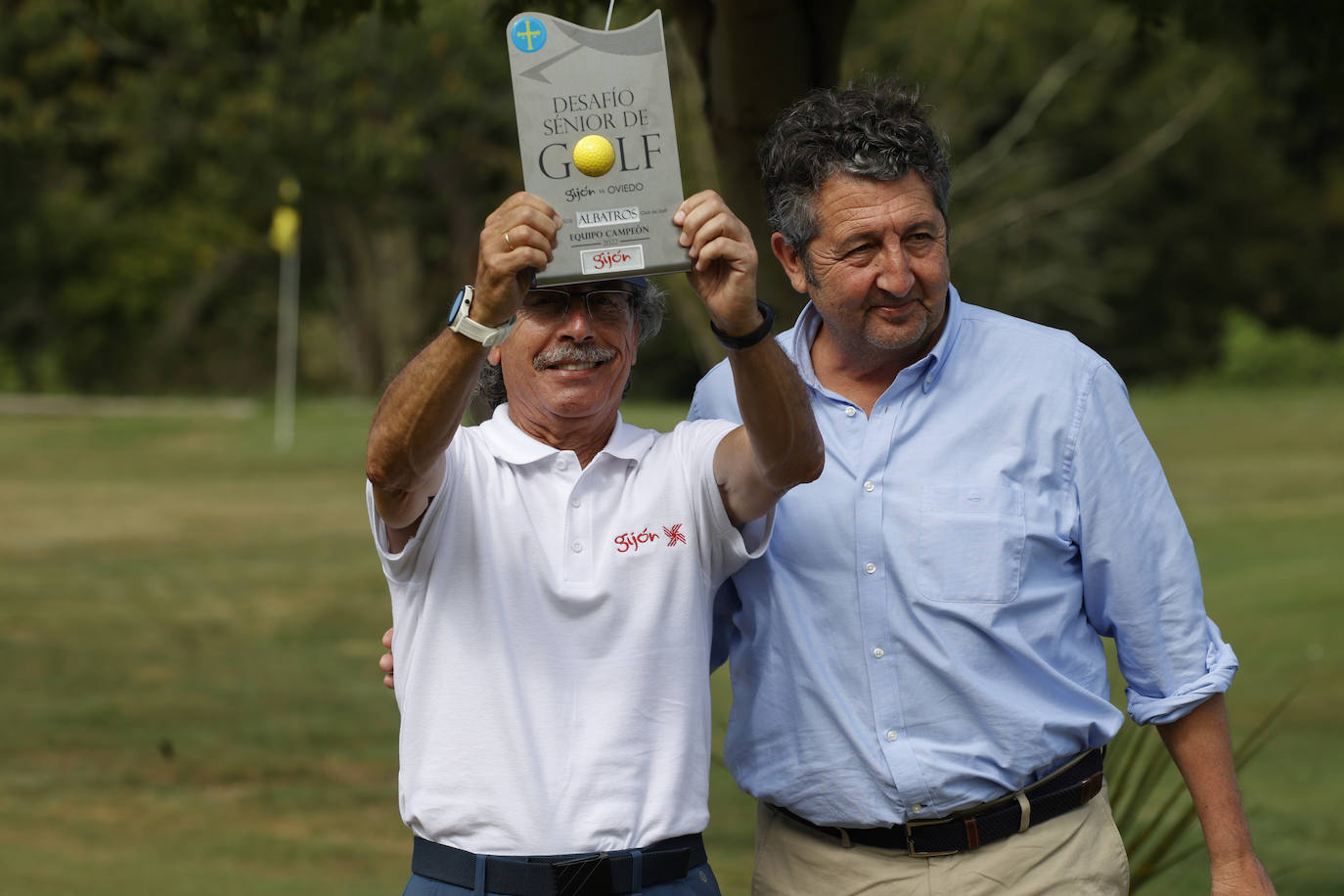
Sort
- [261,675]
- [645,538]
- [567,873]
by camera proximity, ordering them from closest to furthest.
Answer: [567,873] < [645,538] < [261,675]

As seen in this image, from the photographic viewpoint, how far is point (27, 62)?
26.8 m

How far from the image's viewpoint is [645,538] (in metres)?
3.02

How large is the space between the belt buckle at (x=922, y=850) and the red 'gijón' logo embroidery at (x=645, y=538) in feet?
2.16

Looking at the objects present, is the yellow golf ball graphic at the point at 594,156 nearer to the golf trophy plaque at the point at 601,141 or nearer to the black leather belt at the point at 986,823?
the golf trophy plaque at the point at 601,141

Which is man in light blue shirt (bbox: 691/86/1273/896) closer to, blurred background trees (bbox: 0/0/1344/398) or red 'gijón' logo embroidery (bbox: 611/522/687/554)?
red 'gijón' logo embroidery (bbox: 611/522/687/554)

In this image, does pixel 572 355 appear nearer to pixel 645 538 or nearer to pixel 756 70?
pixel 645 538

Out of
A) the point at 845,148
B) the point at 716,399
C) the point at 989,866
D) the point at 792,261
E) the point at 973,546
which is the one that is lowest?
the point at 989,866

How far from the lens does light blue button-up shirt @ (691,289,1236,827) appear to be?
10.2 feet

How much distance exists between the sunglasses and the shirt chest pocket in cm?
65

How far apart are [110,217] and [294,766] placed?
32567mm

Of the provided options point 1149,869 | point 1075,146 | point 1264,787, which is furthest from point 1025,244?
point 1149,869

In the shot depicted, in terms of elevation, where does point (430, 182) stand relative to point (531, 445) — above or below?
above

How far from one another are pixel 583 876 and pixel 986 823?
0.74m

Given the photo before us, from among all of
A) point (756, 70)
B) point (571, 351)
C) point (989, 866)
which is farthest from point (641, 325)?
point (756, 70)
